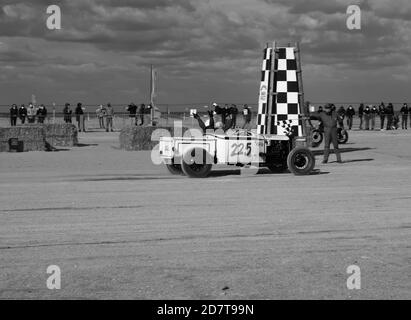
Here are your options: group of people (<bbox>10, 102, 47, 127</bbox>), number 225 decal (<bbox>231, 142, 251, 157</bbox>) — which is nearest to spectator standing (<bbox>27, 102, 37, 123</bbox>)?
group of people (<bbox>10, 102, 47, 127</bbox>)

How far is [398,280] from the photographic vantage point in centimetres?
581

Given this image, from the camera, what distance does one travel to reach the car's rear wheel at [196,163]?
12.7 metres

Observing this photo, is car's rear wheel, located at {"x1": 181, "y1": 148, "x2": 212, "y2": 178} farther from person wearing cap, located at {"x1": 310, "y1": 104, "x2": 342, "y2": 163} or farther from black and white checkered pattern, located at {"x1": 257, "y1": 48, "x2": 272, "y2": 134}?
person wearing cap, located at {"x1": 310, "y1": 104, "x2": 342, "y2": 163}

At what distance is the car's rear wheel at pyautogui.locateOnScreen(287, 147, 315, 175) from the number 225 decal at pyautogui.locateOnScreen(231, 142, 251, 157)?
0.78 m

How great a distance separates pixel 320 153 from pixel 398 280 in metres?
13.2

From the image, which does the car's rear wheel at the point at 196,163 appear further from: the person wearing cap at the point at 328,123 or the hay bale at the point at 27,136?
the hay bale at the point at 27,136

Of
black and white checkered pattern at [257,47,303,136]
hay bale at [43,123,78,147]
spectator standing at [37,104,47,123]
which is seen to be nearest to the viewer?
black and white checkered pattern at [257,47,303,136]

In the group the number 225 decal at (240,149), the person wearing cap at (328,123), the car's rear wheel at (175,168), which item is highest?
the person wearing cap at (328,123)

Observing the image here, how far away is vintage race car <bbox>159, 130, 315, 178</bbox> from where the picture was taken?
1267 cm

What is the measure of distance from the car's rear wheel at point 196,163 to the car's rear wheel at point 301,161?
1497mm

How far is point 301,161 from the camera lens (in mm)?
13219

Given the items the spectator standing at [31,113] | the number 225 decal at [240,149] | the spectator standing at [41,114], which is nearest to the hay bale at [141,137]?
the number 225 decal at [240,149]

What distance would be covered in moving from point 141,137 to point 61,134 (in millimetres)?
3012
